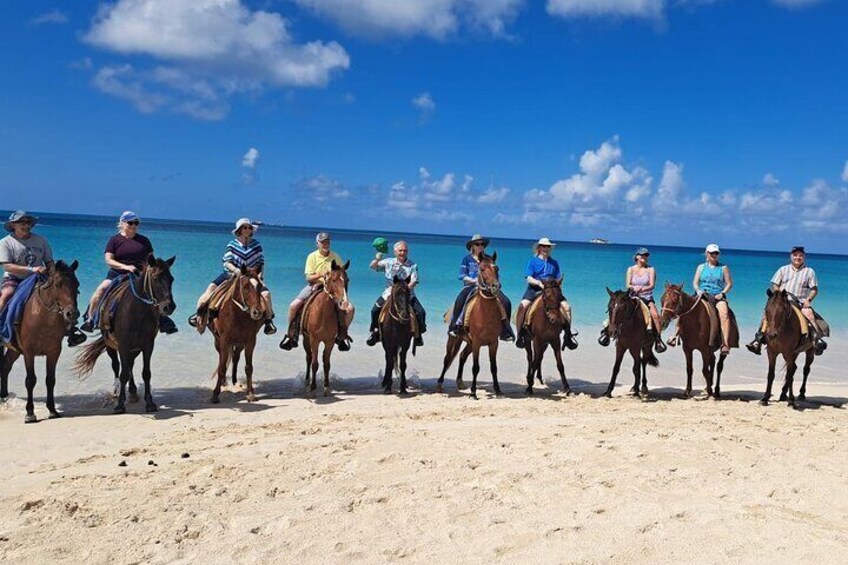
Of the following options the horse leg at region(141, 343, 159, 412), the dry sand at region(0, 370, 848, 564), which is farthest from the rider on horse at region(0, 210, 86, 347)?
the dry sand at region(0, 370, 848, 564)

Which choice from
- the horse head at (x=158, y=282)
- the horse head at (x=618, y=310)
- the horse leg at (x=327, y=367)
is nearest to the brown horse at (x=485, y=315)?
the horse head at (x=618, y=310)

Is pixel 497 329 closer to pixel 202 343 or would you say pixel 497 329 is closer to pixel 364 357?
pixel 364 357

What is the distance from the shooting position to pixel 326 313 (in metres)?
Result: 10.1

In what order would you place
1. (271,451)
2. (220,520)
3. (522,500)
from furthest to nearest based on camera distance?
(271,451) → (522,500) → (220,520)

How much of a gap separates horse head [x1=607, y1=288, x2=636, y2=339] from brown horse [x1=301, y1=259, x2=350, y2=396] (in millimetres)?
3961

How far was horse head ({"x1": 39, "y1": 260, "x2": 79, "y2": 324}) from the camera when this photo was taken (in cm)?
784

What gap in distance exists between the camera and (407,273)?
1060cm

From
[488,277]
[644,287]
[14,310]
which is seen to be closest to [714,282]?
[644,287]

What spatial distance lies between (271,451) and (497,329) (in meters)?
4.74

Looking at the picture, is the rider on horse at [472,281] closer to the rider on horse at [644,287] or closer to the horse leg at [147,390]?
the rider on horse at [644,287]

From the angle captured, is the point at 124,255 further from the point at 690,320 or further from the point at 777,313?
the point at 777,313

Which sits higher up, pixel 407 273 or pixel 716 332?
pixel 407 273

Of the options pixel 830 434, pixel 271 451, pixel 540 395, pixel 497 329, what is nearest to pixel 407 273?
pixel 497 329

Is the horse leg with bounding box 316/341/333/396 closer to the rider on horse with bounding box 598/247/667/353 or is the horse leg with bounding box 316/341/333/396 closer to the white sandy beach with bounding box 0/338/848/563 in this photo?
the white sandy beach with bounding box 0/338/848/563
